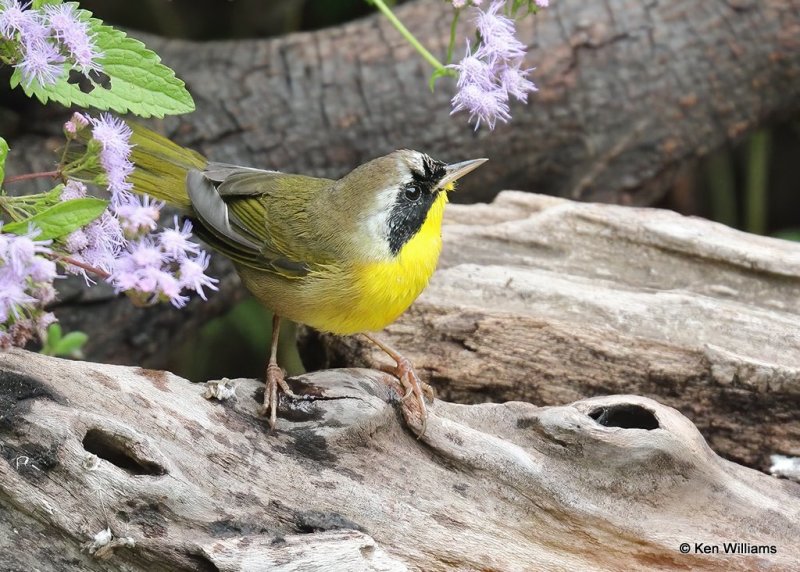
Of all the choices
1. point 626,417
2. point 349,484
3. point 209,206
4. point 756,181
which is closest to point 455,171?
point 209,206

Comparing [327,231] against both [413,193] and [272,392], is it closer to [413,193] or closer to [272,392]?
[413,193]

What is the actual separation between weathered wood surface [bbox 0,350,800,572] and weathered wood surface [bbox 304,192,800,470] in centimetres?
26

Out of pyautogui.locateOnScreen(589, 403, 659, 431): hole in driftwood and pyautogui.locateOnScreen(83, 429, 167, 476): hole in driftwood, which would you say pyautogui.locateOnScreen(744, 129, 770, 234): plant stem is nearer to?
pyautogui.locateOnScreen(589, 403, 659, 431): hole in driftwood

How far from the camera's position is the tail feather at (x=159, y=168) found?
3.02 m

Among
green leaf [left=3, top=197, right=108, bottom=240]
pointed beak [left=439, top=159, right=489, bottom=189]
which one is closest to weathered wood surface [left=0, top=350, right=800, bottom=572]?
green leaf [left=3, top=197, right=108, bottom=240]

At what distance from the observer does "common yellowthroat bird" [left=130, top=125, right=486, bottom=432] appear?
2750 millimetres

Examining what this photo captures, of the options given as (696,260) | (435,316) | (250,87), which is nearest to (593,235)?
(696,260)

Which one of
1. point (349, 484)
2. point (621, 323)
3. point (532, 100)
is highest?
point (532, 100)

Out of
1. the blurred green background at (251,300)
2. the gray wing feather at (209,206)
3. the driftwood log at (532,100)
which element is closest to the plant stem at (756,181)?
the blurred green background at (251,300)

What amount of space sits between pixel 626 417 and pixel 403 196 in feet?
3.04

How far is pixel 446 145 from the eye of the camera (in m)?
4.65

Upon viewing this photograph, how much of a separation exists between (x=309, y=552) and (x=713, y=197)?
189 inches

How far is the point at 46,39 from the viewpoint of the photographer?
203 cm

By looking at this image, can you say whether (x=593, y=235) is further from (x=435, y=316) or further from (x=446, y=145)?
(x=446, y=145)
